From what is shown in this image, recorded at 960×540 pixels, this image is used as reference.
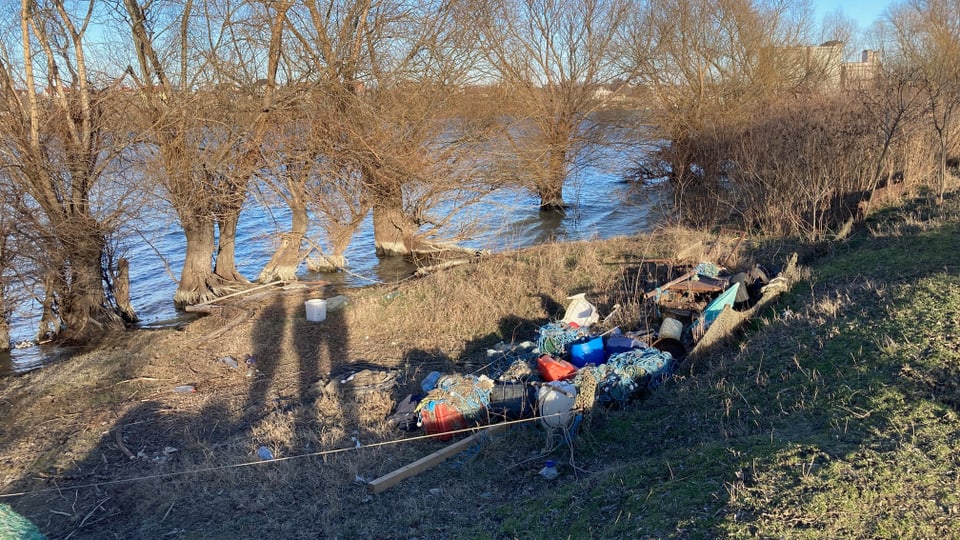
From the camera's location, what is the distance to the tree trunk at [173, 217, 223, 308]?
1298 cm

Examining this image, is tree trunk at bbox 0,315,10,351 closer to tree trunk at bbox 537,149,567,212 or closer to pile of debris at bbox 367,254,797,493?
pile of debris at bbox 367,254,797,493

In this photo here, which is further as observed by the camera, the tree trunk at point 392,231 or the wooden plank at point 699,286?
the tree trunk at point 392,231

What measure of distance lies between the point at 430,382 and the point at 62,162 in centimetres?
742

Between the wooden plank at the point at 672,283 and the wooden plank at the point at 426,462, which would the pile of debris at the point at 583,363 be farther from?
the wooden plank at the point at 426,462

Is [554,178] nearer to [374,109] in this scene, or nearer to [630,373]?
[374,109]

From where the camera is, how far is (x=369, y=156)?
1347 cm

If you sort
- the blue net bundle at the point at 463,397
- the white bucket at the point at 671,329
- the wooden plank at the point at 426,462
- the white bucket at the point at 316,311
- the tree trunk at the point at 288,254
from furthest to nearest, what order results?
the tree trunk at the point at 288,254 < the white bucket at the point at 316,311 < the white bucket at the point at 671,329 < the blue net bundle at the point at 463,397 < the wooden plank at the point at 426,462

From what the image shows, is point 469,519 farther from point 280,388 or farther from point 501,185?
point 501,185

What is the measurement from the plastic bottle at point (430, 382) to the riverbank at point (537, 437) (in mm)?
264

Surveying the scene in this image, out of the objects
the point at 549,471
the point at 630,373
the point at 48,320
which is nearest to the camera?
the point at 549,471

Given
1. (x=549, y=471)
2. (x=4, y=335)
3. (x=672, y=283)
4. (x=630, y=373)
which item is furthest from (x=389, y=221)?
(x=549, y=471)

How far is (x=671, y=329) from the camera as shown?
7.30 m

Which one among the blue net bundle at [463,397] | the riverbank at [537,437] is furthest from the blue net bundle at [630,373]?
the blue net bundle at [463,397]

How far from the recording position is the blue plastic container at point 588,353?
7180 mm
